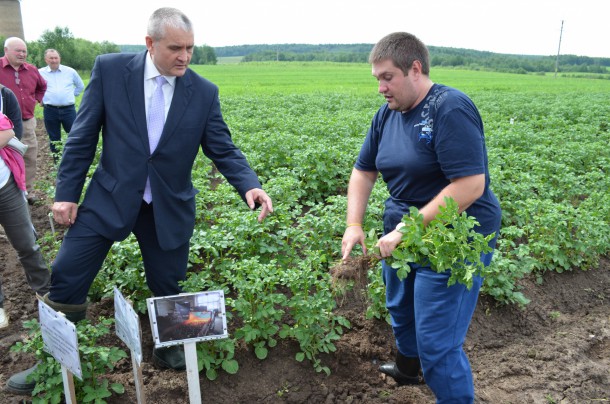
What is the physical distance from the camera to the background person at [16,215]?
3670 millimetres

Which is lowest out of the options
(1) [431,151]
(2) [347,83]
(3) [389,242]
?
(2) [347,83]

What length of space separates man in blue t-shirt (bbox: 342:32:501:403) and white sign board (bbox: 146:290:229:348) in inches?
29.7

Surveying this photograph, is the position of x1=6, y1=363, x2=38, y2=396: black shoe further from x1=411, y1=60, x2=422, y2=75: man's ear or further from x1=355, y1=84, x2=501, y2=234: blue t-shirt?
x1=411, y1=60, x2=422, y2=75: man's ear

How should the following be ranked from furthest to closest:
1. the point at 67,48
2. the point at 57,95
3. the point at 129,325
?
the point at 67,48, the point at 57,95, the point at 129,325

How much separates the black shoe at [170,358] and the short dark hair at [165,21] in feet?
6.25

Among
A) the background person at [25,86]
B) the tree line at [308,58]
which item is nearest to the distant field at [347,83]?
the tree line at [308,58]

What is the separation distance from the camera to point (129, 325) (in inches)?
95.3

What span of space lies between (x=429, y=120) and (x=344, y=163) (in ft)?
15.6

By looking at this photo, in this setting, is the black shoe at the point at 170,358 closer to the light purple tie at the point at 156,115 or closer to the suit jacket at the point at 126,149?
the suit jacket at the point at 126,149

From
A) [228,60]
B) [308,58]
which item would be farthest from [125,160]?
[228,60]

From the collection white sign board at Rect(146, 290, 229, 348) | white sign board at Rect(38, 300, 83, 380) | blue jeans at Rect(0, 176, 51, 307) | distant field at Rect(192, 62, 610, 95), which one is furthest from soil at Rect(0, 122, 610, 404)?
distant field at Rect(192, 62, 610, 95)

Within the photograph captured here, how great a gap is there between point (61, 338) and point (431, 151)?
195 cm

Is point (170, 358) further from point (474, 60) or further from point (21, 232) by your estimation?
point (474, 60)

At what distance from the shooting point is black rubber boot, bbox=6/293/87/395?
293cm
